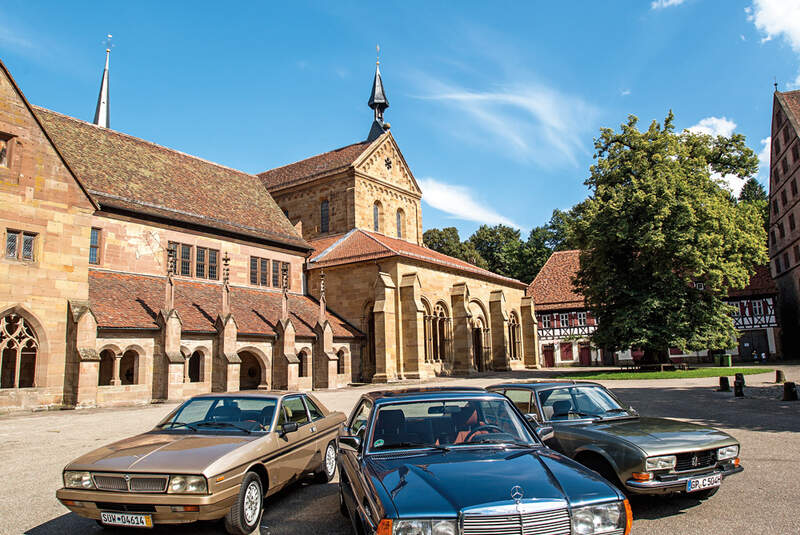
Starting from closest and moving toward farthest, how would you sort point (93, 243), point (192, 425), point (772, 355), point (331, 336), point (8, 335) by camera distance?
1. point (192, 425)
2. point (8, 335)
3. point (93, 243)
4. point (331, 336)
5. point (772, 355)

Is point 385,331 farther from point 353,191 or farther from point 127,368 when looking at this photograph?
point 127,368

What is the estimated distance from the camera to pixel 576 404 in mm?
7738

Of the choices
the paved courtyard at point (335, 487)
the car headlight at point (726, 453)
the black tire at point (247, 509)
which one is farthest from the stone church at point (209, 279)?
the car headlight at point (726, 453)

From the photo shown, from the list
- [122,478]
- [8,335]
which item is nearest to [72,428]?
[8,335]

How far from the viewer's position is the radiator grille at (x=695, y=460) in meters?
6.20

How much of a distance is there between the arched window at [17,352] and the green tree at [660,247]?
27.3m

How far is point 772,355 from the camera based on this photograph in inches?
1820

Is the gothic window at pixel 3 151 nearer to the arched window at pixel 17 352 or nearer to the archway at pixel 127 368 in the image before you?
the arched window at pixel 17 352

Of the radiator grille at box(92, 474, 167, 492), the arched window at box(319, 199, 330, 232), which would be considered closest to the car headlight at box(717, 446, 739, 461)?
the radiator grille at box(92, 474, 167, 492)

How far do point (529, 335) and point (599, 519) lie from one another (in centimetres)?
4124

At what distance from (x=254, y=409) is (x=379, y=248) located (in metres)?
25.9

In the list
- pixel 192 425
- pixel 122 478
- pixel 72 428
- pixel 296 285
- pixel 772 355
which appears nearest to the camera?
pixel 122 478

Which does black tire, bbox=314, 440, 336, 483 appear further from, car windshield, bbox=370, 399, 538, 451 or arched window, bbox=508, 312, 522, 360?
arched window, bbox=508, 312, 522, 360

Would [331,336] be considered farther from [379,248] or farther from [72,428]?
[72,428]
